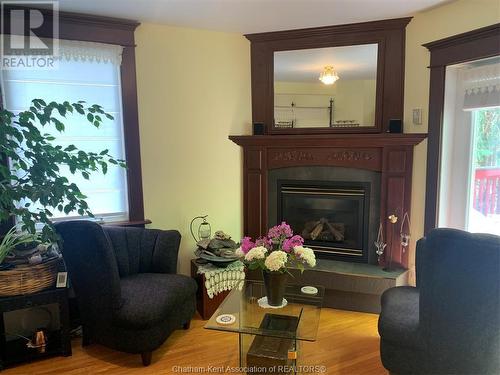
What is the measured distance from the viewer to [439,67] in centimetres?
274

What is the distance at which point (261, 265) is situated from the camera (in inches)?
79.5

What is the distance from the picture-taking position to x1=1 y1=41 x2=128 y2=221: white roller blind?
270cm

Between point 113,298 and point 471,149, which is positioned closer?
point 113,298

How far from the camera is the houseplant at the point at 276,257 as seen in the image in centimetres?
196

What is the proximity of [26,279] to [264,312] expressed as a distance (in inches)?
58.9

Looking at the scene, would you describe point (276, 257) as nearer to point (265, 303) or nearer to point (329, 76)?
point (265, 303)

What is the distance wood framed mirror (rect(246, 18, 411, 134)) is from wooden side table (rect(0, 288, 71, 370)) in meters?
2.15

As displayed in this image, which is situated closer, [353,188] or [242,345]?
[242,345]

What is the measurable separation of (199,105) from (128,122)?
2.08 ft

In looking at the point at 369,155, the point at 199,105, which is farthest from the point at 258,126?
the point at 369,155

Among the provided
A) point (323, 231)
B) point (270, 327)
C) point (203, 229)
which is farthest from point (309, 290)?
point (203, 229)

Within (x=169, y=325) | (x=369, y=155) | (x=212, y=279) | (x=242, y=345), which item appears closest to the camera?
(x=242, y=345)

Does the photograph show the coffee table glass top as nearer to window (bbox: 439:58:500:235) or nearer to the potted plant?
the potted plant

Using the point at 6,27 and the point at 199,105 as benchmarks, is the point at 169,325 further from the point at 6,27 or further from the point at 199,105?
the point at 6,27
